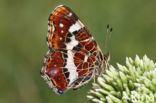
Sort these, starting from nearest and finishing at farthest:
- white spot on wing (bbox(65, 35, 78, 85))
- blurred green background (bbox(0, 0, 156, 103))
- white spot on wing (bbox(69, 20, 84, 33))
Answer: white spot on wing (bbox(69, 20, 84, 33)), white spot on wing (bbox(65, 35, 78, 85)), blurred green background (bbox(0, 0, 156, 103))

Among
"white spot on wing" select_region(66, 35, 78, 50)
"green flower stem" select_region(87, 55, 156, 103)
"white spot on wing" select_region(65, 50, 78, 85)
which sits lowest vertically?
"green flower stem" select_region(87, 55, 156, 103)

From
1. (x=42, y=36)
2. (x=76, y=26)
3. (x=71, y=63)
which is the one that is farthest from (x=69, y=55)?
(x=42, y=36)

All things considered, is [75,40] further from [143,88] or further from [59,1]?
[59,1]

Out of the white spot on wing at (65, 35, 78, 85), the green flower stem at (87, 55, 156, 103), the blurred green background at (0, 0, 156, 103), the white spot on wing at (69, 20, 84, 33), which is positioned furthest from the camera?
the blurred green background at (0, 0, 156, 103)

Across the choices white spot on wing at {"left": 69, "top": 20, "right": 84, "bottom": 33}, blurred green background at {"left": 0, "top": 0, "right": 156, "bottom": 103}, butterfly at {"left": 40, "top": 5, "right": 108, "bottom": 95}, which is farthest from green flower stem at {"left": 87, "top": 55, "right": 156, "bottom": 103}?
blurred green background at {"left": 0, "top": 0, "right": 156, "bottom": 103}

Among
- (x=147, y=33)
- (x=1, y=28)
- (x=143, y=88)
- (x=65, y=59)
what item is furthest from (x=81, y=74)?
(x=1, y=28)

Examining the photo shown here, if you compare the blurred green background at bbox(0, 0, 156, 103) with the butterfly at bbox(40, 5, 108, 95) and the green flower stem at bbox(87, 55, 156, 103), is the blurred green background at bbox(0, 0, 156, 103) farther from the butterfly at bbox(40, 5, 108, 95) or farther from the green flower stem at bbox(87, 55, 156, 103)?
the green flower stem at bbox(87, 55, 156, 103)
